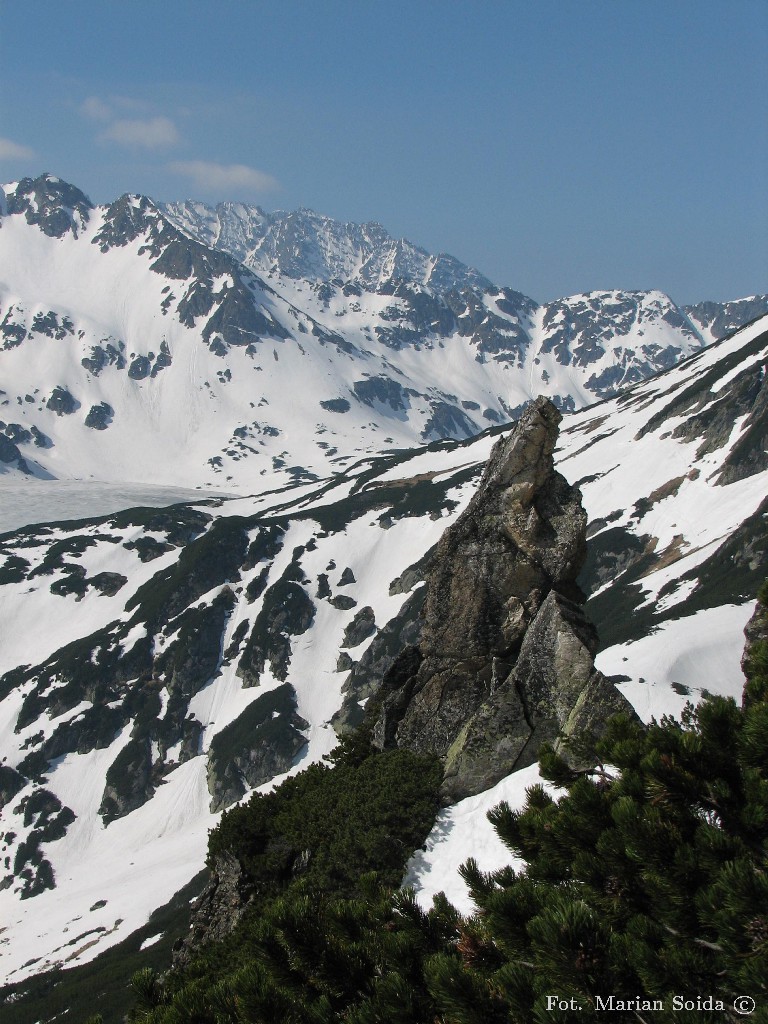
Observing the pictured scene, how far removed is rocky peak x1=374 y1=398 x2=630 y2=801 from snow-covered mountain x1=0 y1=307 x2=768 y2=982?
1888 centimetres

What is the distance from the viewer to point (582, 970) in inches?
250

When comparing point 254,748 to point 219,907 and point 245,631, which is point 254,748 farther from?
point 219,907

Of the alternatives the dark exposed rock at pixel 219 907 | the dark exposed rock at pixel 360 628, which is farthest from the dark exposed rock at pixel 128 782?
the dark exposed rock at pixel 219 907

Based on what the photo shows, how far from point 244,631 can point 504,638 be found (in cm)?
9624

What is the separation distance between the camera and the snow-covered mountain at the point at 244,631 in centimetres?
7362

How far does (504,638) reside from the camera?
27.5 m

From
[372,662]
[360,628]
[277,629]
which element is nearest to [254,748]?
[372,662]

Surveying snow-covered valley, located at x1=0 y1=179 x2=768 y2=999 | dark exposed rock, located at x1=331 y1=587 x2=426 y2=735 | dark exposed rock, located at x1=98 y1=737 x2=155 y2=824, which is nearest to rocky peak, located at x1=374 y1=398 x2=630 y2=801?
snow-covered valley, located at x1=0 y1=179 x2=768 y2=999

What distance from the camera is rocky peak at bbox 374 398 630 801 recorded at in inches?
880

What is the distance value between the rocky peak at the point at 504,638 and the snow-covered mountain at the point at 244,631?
1888cm

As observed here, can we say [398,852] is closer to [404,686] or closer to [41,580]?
[404,686]

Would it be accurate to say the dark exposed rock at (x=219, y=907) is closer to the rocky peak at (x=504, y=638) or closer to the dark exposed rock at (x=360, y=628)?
the rocky peak at (x=504, y=638)

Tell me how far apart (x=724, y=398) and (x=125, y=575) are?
105 m

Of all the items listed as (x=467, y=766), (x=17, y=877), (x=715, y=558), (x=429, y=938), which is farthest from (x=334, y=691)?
(x=429, y=938)
